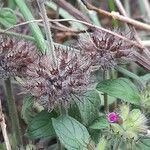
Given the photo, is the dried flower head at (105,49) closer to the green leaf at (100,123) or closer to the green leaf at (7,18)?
the green leaf at (100,123)

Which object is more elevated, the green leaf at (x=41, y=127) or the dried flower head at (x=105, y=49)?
the dried flower head at (x=105, y=49)

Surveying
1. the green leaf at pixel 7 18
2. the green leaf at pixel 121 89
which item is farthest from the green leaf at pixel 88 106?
the green leaf at pixel 7 18

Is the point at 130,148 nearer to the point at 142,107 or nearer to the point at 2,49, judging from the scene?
the point at 142,107

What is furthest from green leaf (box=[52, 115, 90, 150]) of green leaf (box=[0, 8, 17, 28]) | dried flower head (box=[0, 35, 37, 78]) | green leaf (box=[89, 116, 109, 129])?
green leaf (box=[0, 8, 17, 28])

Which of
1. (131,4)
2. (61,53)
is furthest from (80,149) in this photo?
(131,4)

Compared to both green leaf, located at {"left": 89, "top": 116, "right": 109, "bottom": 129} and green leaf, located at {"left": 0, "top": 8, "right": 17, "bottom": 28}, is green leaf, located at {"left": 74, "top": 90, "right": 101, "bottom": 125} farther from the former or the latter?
green leaf, located at {"left": 0, "top": 8, "right": 17, "bottom": 28}

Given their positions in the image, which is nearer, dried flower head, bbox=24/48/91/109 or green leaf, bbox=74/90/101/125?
dried flower head, bbox=24/48/91/109
